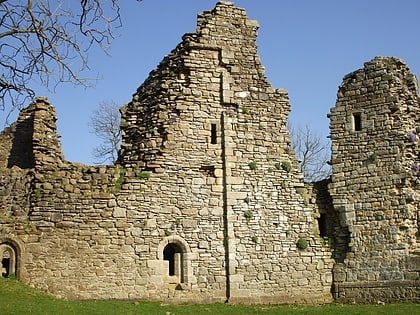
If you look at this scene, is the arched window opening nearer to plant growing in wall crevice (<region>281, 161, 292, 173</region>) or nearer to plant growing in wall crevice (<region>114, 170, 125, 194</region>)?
plant growing in wall crevice (<region>114, 170, 125, 194</region>)

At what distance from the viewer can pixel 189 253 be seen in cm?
2152

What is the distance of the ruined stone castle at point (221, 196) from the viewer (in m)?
20.7

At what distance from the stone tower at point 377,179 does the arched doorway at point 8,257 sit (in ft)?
33.8

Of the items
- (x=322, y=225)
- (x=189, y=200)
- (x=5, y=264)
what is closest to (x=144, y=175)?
(x=189, y=200)

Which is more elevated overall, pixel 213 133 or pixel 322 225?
pixel 213 133

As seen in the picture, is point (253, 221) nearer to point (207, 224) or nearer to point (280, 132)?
point (207, 224)

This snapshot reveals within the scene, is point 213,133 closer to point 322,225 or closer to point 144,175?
point 144,175

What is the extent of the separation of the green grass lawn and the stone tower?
165cm

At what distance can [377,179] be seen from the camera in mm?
23094

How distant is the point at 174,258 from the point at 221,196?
2.51 m

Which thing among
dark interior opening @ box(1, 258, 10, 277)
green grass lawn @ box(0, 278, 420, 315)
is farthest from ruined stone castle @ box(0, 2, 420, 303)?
green grass lawn @ box(0, 278, 420, 315)

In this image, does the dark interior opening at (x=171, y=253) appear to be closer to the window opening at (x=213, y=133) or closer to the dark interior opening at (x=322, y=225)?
the window opening at (x=213, y=133)

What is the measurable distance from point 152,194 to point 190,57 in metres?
4.89

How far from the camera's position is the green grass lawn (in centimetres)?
1700
